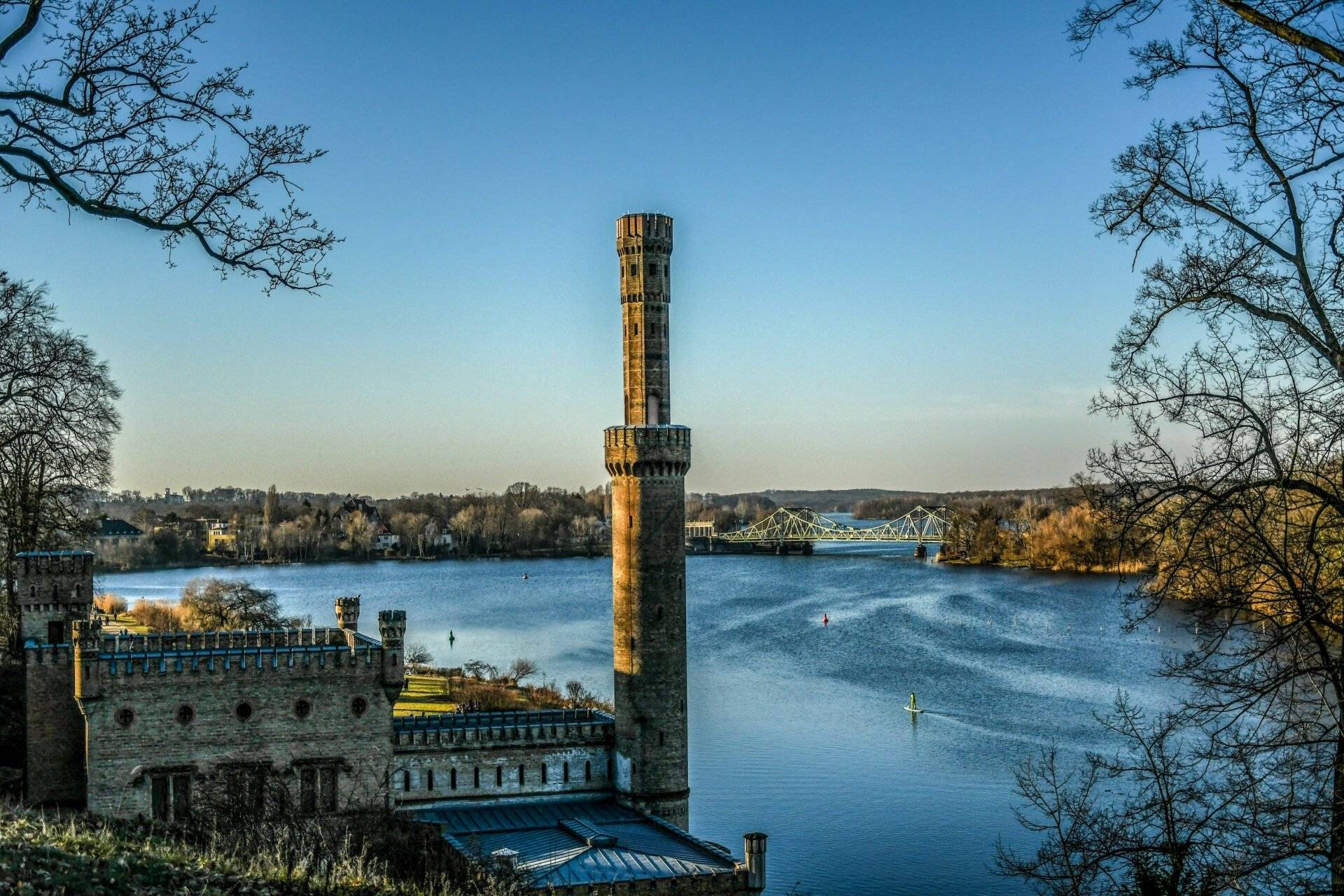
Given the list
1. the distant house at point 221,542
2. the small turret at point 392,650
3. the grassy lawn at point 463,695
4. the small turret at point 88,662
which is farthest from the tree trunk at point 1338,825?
the distant house at point 221,542

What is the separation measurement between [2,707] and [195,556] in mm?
159734

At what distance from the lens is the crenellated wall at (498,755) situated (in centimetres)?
3134

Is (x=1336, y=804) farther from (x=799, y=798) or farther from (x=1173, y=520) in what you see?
(x=799, y=798)

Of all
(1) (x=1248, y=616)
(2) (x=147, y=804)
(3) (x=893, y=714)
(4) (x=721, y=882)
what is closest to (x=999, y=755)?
(3) (x=893, y=714)

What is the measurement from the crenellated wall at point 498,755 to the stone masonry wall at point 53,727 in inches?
281

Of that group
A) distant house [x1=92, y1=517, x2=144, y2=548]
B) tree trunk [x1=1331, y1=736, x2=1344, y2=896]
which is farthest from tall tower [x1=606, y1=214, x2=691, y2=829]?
distant house [x1=92, y1=517, x2=144, y2=548]

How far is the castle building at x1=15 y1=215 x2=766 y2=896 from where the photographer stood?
90.1 ft

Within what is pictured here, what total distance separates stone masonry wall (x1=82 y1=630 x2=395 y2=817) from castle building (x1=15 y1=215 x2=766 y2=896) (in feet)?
0.11

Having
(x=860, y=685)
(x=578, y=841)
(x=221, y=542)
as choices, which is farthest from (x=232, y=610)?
(x=221, y=542)

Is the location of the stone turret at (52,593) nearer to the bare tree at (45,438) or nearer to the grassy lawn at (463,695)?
the bare tree at (45,438)

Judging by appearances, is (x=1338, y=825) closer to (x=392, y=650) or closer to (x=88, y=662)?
(x=392, y=650)

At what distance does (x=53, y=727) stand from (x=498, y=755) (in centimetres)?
1033

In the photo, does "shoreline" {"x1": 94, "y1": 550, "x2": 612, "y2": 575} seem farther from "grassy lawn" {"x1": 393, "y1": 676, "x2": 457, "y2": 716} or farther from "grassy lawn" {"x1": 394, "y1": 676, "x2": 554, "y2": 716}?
"grassy lawn" {"x1": 394, "y1": 676, "x2": 554, "y2": 716}

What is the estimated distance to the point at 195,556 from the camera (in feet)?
594
